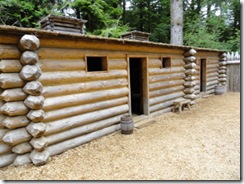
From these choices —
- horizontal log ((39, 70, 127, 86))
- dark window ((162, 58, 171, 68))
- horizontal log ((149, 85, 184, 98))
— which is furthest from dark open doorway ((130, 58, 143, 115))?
horizontal log ((39, 70, 127, 86))

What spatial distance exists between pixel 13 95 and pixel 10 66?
0.58 m

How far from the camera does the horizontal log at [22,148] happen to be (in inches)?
173

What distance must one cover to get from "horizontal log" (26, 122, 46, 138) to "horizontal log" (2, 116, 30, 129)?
12cm

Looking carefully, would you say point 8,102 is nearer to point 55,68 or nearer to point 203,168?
point 55,68

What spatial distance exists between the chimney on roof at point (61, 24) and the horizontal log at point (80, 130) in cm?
385

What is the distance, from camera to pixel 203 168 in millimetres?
4324

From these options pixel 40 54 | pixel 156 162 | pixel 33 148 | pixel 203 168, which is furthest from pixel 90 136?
pixel 203 168

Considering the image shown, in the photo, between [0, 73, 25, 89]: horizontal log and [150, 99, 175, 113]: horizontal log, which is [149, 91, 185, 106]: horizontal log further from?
[0, 73, 25, 89]: horizontal log

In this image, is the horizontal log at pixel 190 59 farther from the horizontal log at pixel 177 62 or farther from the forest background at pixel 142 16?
the forest background at pixel 142 16

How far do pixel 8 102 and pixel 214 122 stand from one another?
648 centimetres

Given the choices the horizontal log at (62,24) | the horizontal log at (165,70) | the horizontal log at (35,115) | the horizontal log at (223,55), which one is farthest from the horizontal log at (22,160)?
the horizontal log at (223,55)

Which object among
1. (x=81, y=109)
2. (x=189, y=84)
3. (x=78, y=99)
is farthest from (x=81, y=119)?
(x=189, y=84)

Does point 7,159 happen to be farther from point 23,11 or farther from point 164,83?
point 23,11

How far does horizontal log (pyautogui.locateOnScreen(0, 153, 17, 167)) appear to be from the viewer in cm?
441
